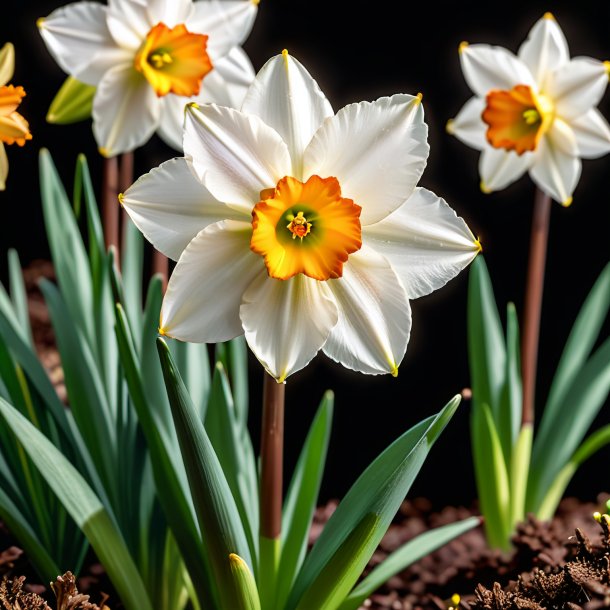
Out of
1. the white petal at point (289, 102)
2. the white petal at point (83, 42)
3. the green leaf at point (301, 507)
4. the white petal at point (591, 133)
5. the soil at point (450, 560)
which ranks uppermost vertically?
the white petal at point (83, 42)

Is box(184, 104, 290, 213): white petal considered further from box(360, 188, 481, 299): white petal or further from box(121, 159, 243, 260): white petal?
box(360, 188, 481, 299): white petal

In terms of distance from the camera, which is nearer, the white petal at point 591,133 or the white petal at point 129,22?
the white petal at point 129,22

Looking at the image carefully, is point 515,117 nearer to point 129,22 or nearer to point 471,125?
point 471,125

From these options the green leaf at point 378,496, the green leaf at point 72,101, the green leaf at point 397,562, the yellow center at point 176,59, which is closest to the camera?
the green leaf at point 378,496

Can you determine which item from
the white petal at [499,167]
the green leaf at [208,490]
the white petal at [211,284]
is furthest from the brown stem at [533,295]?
the white petal at [211,284]

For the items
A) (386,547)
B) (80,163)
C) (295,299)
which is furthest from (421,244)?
(386,547)

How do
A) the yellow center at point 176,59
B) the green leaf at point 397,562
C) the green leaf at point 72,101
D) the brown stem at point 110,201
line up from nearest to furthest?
the green leaf at point 397,562, the yellow center at point 176,59, the green leaf at point 72,101, the brown stem at point 110,201

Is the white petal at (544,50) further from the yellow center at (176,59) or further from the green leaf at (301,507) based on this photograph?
the green leaf at (301,507)
